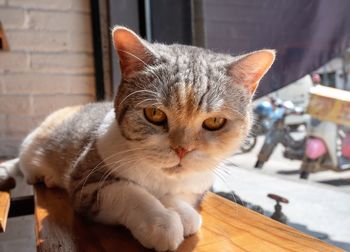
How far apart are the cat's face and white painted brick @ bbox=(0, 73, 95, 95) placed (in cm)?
104

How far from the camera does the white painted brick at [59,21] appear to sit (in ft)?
5.87

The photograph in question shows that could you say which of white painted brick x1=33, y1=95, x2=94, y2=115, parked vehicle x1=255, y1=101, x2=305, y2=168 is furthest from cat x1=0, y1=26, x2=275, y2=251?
white painted brick x1=33, y1=95, x2=94, y2=115

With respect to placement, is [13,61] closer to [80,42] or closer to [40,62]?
[40,62]

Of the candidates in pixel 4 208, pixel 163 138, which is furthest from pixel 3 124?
pixel 163 138

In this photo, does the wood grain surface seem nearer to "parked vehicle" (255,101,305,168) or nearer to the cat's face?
the cat's face

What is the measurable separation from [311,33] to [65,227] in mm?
749

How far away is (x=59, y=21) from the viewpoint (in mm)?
1822

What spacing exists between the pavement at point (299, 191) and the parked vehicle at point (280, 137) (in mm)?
19

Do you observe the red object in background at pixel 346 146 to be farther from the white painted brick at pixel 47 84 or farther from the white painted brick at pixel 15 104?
the white painted brick at pixel 15 104

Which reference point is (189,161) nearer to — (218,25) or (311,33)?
(311,33)

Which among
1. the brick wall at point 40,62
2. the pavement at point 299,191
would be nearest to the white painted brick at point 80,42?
the brick wall at point 40,62

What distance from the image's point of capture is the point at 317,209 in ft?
3.33

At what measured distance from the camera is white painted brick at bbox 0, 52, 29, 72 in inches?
68.7

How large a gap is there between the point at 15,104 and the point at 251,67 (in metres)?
1.33
